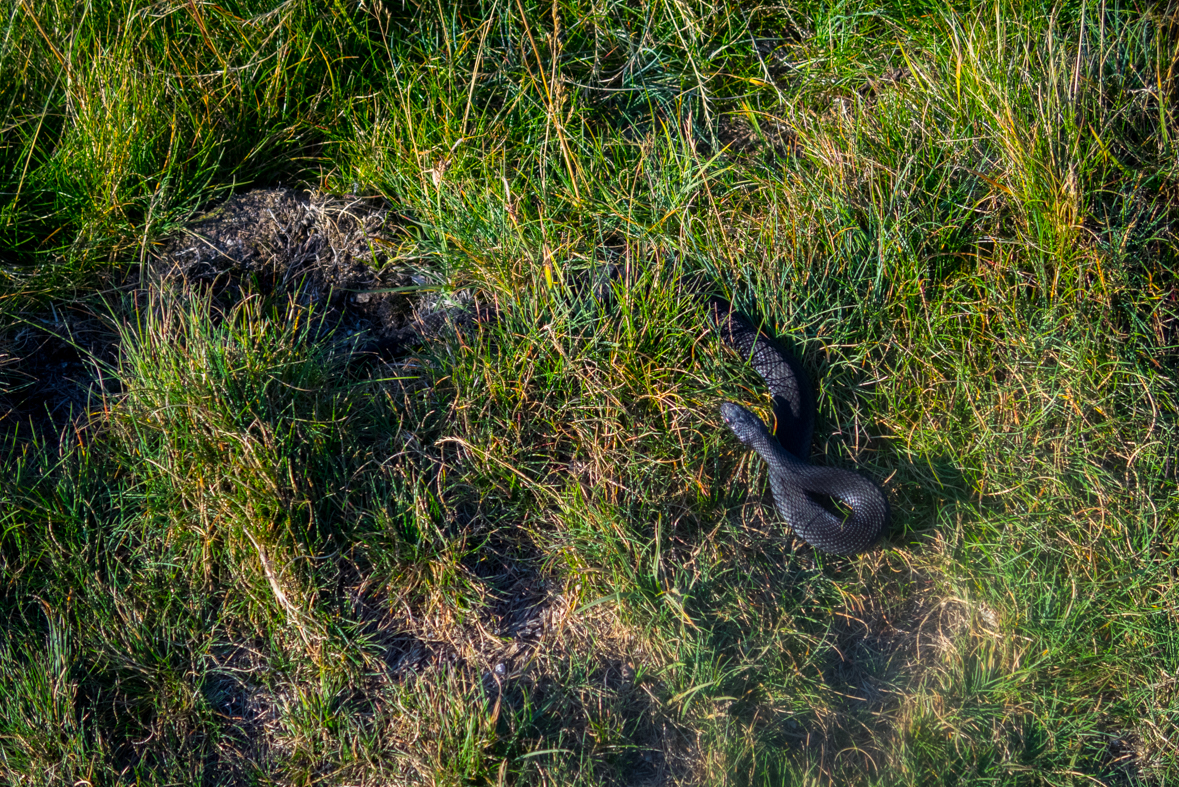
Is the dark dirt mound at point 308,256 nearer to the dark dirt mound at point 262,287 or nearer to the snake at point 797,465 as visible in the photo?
the dark dirt mound at point 262,287

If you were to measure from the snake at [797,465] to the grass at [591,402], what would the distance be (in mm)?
83

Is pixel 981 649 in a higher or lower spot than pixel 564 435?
lower

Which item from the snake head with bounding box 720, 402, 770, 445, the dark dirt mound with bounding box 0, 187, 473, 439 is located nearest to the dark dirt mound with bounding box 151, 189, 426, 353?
the dark dirt mound with bounding box 0, 187, 473, 439

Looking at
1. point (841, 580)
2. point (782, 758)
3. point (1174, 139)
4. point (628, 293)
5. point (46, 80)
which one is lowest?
point (782, 758)

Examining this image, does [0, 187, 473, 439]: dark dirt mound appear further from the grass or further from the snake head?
the snake head

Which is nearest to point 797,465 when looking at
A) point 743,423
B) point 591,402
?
point 743,423

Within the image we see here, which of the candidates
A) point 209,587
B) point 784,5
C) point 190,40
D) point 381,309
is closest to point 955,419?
point 784,5

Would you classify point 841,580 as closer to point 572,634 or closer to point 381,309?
point 572,634

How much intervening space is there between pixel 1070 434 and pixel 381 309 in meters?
2.58

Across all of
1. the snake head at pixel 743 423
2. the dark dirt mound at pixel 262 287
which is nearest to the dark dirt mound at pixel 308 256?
the dark dirt mound at pixel 262 287

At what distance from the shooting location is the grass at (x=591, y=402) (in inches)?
100

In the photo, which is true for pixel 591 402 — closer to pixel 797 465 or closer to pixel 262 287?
pixel 797 465

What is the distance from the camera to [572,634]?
265cm

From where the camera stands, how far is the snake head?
2793 millimetres
